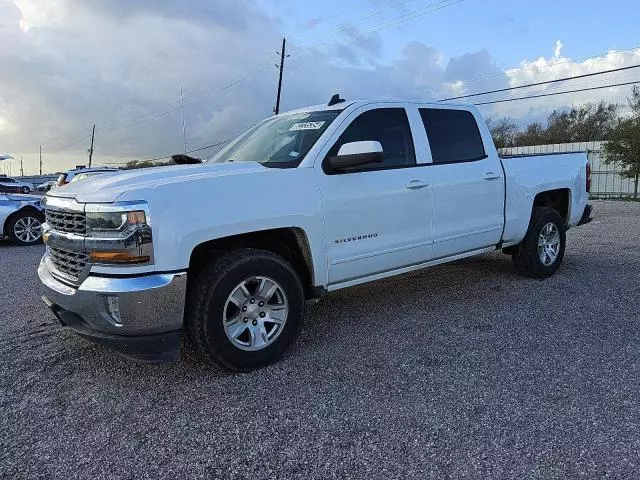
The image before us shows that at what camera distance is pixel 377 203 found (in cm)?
428

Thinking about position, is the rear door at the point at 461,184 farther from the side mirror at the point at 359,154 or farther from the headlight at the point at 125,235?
the headlight at the point at 125,235

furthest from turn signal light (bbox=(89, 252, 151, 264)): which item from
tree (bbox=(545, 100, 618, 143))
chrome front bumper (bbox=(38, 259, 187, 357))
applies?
tree (bbox=(545, 100, 618, 143))

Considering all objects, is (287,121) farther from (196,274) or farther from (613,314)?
(613,314)

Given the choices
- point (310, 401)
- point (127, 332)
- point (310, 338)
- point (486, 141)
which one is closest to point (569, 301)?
point (486, 141)

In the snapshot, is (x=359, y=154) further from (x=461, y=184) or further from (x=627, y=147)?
(x=627, y=147)

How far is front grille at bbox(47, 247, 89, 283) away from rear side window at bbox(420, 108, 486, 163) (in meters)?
3.13

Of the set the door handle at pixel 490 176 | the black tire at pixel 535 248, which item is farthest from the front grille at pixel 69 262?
the black tire at pixel 535 248

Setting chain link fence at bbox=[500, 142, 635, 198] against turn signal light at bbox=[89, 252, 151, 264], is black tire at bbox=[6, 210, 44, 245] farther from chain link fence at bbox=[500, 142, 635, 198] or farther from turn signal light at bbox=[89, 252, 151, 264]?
chain link fence at bbox=[500, 142, 635, 198]

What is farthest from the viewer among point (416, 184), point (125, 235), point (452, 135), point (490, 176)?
point (490, 176)

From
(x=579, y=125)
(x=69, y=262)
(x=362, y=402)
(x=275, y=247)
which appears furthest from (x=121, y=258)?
(x=579, y=125)

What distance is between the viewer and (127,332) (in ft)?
10.6

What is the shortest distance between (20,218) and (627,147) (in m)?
24.8

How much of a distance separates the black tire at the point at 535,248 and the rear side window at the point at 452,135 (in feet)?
3.86

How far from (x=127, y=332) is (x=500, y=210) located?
391 centimetres
